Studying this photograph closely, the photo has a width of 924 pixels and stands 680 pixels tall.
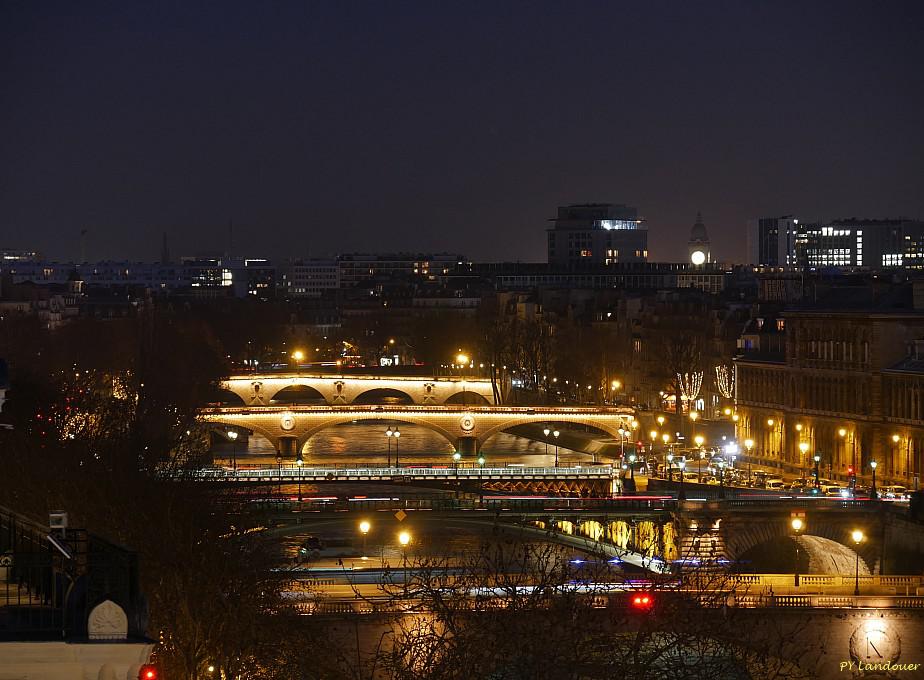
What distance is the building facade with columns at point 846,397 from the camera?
2063 inches

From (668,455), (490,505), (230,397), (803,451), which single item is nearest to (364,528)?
(490,505)

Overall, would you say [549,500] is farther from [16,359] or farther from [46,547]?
[16,359]

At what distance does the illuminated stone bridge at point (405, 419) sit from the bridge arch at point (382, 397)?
54.6ft

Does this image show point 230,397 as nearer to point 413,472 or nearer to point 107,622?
point 413,472

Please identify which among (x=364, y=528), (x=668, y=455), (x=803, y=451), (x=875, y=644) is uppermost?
(x=803, y=451)

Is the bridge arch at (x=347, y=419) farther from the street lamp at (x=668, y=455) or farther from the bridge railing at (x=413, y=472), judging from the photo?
the bridge railing at (x=413, y=472)

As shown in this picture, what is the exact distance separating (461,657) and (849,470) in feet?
117

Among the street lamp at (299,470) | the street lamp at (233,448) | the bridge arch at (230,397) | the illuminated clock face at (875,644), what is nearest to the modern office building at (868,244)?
the bridge arch at (230,397)

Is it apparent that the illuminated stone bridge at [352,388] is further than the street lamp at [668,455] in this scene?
Yes

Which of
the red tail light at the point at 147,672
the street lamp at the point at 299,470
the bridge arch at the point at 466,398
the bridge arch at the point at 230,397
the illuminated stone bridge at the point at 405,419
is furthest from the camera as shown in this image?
the bridge arch at the point at 466,398

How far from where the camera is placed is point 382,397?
91625 millimetres

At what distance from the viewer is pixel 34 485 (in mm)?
31062

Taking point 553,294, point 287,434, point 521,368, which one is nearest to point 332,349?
point 553,294

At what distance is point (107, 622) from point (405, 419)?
183 feet
